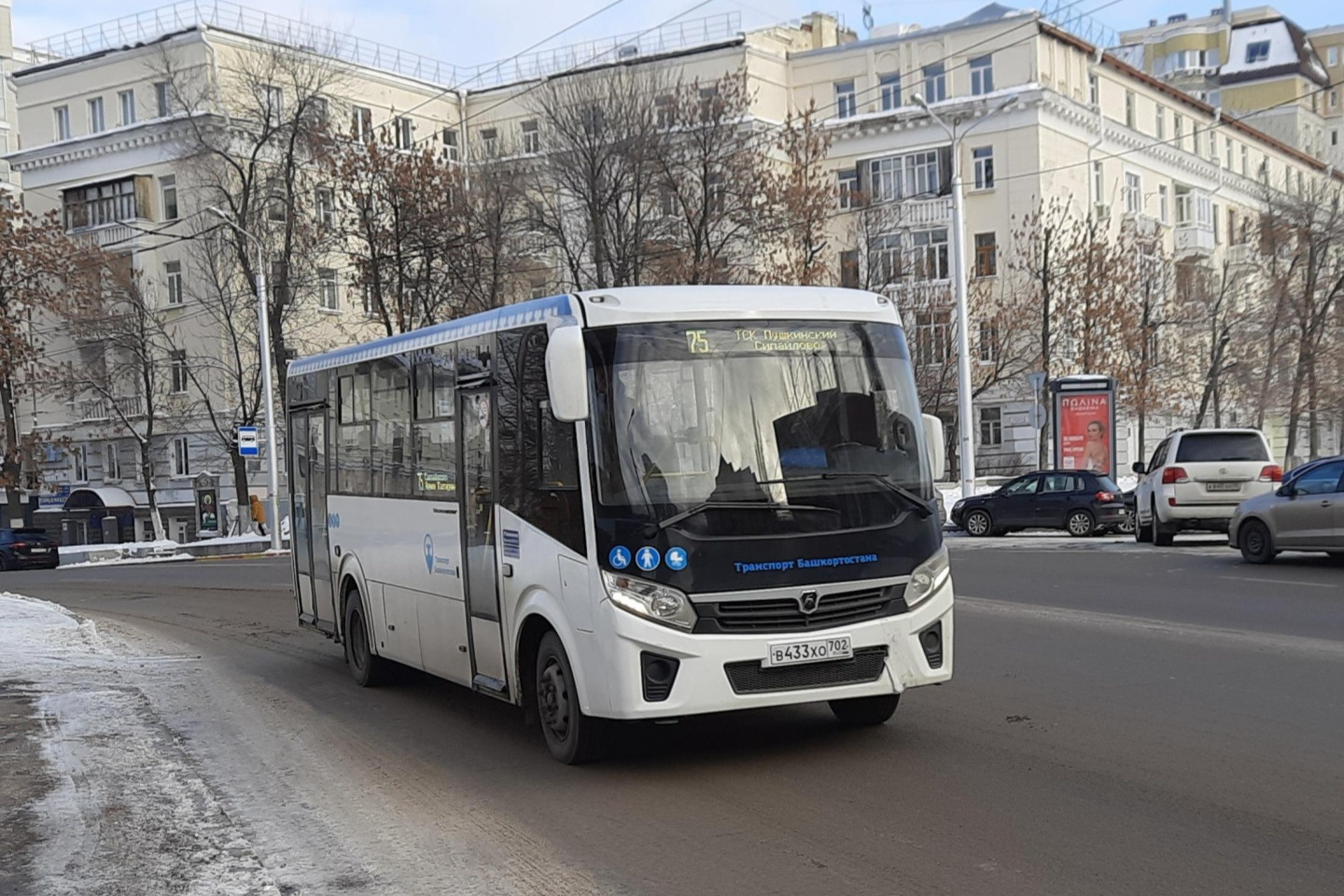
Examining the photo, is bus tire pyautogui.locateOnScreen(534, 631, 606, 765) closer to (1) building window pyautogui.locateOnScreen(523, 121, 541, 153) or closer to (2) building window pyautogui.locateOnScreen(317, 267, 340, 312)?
(1) building window pyautogui.locateOnScreen(523, 121, 541, 153)

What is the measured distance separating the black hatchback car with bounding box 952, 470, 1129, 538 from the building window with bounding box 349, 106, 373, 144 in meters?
21.8

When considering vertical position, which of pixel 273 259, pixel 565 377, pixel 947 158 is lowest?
pixel 565 377

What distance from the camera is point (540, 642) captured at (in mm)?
8820

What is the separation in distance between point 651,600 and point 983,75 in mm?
50433

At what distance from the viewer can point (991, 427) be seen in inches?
2222

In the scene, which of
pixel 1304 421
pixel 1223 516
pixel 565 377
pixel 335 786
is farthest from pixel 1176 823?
pixel 1304 421

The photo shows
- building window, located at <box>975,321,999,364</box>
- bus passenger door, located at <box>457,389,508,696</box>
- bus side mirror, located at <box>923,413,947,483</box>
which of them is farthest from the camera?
building window, located at <box>975,321,999,364</box>

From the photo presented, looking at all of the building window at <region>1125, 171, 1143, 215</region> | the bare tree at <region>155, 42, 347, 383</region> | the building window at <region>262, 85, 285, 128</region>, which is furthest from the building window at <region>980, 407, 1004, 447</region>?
the building window at <region>262, 85, 285, 128</region>

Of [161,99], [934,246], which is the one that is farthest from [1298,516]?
[161,99]

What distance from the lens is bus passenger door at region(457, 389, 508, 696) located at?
925cm

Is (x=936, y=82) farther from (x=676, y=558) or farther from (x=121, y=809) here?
(x=121, y=809)

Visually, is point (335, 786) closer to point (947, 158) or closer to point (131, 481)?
point (947, 158)

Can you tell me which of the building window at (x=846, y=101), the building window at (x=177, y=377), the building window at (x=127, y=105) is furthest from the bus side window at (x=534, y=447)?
the building window at (x=127, y=105)

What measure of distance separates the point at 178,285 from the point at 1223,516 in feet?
145
